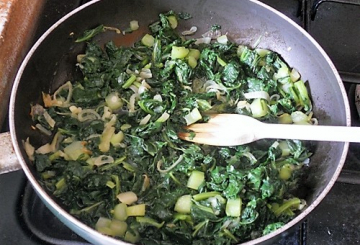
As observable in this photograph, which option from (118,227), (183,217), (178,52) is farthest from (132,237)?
(178,52)

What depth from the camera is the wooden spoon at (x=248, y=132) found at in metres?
1.40

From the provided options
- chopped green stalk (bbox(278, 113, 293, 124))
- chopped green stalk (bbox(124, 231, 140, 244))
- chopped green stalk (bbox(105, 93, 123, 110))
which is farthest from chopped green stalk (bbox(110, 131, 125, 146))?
chopped green stalk (bbox(278, 113, 293, 124))

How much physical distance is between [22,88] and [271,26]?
0.92 meters

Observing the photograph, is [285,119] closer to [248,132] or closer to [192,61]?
[248,132]

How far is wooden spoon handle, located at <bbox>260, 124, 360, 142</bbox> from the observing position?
139cm

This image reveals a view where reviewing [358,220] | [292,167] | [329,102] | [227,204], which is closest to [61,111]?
[227,204]

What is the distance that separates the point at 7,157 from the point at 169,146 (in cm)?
51

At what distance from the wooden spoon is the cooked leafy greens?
0.05 meters

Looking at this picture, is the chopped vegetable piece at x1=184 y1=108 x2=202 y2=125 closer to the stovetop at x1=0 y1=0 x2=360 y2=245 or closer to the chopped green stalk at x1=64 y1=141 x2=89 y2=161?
the chopped green stalk at x1=64 y1=141 x2=89 y2=161

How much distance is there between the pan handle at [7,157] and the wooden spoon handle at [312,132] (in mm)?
736

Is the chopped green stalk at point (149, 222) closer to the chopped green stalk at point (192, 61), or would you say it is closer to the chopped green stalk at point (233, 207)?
the chopped green stalk at point (233, 207)

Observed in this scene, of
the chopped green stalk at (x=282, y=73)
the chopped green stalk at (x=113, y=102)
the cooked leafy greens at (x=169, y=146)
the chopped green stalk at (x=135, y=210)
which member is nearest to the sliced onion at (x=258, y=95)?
the cooked leafy greens at (x=169, y=146)

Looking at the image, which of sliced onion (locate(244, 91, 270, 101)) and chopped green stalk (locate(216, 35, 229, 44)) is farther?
chopped green stalk (locate(216, 35, 229, 44))

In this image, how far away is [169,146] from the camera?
1.65 m
